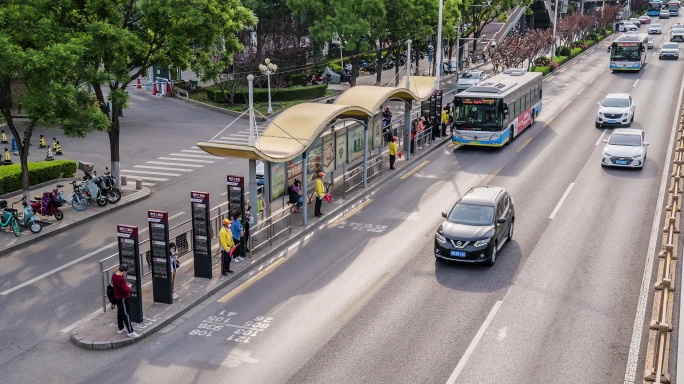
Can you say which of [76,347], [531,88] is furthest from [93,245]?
[531,88]

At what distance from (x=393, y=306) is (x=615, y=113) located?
28.4m

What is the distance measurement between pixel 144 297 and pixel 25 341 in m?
3.24

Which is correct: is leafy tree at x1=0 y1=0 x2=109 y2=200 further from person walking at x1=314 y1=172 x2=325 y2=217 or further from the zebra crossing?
person walking at x1=314 y1=172 x2=325 y2=217

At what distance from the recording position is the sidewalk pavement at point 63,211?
26047 mm

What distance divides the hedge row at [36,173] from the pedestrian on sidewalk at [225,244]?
1380cm

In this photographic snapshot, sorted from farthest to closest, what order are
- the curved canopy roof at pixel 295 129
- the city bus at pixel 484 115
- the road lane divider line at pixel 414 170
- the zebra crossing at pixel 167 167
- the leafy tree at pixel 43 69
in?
the city bus at pixel 484 115, the zebra crossing at pixel 167 167, the road lane divider line at pixel 414 170, the leafy tree at pixel 43 69, the curved canopy roof at pixel 295 129

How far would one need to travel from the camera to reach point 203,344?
18.2 meters

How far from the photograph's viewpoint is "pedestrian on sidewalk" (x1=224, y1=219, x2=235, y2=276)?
854 inches

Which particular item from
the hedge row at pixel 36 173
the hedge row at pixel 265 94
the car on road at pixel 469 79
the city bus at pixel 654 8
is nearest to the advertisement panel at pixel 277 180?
the hedge row at pixel 36 173

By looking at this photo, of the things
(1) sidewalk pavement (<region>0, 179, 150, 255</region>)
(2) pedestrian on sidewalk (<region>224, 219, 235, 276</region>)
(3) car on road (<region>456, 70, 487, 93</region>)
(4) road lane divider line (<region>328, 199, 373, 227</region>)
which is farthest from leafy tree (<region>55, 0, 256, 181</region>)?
(3) car on road (<region>456, 70, 487, 93</region>)

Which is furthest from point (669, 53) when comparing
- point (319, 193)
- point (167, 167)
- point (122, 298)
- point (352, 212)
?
point (122, 298)

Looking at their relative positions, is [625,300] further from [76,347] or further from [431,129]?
[431,129]

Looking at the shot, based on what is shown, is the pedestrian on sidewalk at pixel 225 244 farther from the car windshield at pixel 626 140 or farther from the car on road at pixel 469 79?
the car on road at pixel 469 79

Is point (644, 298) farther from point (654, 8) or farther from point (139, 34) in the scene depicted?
point (654, 8)
